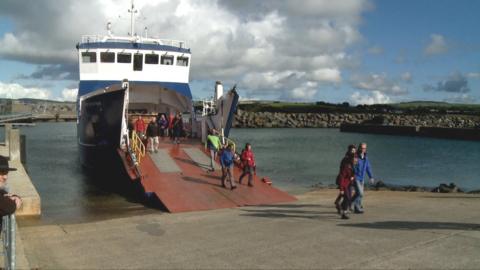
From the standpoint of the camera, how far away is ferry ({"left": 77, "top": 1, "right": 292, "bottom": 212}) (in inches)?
558

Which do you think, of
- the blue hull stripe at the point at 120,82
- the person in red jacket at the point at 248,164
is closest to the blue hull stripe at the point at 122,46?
the blue hull stripe at the point at 120,82

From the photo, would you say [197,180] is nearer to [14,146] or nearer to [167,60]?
[14,146]

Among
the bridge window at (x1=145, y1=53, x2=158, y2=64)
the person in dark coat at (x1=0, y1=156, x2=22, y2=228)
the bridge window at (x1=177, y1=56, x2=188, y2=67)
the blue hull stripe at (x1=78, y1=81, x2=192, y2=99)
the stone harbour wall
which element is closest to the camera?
the person in dark coat at (x1=0, y1=156, x2=22, y2=228)

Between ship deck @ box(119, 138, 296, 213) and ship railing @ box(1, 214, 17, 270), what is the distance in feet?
21.5

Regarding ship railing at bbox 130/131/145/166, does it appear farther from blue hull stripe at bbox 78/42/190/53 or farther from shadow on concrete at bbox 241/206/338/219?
blue hull stripe at bbox 78/42/190/53

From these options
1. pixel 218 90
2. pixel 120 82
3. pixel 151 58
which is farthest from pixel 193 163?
pixel 151 58

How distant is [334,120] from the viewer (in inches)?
5044

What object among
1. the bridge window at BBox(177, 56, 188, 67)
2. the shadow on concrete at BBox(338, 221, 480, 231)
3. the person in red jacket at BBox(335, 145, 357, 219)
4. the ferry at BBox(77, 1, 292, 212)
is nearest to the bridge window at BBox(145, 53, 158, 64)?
the ferry at BBox(77, 1, 292, 212)

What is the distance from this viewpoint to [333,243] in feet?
26.1

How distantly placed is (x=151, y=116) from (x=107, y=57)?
3552 mm

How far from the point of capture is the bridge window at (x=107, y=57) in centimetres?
2338

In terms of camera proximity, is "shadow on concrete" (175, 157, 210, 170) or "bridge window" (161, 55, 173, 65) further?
"bridge window" (161, 55, 173, 65)

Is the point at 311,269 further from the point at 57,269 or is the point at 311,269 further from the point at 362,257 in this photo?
the point at 57,269

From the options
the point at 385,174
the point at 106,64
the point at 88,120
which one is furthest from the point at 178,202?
the point at 385,174
